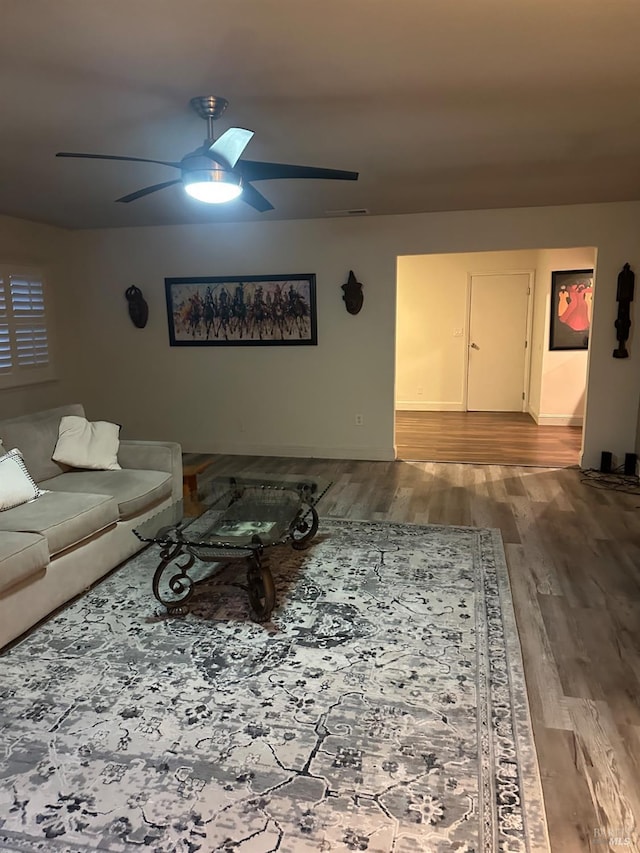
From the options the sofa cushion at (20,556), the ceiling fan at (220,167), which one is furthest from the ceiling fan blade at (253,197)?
the sofa cushion at (20,556)

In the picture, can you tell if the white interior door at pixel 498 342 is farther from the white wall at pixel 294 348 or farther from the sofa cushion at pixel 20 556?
the sofa cushion at pixel 20 556

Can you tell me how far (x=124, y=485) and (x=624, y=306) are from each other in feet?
14.9

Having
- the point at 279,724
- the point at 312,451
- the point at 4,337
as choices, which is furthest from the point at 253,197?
the point at 4,337

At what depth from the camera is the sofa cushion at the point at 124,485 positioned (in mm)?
3414

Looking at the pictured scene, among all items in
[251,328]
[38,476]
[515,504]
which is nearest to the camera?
[38,476]

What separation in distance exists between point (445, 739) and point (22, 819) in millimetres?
1384

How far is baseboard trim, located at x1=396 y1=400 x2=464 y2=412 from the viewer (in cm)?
849

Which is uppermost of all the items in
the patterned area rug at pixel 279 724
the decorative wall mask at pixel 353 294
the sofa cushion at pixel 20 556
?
the decorative wall mask at pixel 353 294

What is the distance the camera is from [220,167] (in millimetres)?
2604

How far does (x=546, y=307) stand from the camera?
726cm

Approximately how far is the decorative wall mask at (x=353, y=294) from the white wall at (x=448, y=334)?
2559 millimetres

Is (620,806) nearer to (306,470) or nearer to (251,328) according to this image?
(306,470)

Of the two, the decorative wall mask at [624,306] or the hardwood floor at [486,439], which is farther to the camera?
the hardwood floor at [486,439]

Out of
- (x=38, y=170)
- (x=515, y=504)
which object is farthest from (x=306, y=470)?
(x=38, y=170)
